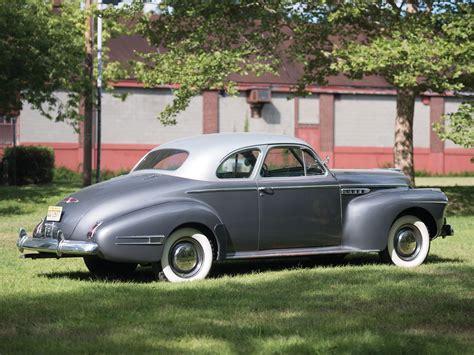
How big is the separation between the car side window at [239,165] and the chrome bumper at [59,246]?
1733 mm

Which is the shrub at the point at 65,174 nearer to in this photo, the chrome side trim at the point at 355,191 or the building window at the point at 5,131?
the building window at the point at 5,131

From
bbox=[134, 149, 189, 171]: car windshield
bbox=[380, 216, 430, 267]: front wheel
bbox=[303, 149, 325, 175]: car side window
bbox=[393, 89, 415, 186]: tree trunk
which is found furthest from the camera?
bbox=[393, 89, 415, 186]: tree trunk

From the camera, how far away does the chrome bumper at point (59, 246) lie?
30.3 ft

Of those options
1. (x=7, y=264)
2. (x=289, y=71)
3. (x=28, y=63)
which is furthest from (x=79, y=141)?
(x=7, y=264)

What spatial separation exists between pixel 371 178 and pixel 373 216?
0.69m

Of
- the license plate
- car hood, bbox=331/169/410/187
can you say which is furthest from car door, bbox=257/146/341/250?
the license plate

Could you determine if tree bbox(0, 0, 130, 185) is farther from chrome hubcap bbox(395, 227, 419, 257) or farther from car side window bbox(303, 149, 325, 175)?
chrome hubcap bbox(395, 227, 419, 257)

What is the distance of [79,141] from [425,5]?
78.5ft

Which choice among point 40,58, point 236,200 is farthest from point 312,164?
point 40,58

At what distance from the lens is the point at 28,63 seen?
969 inches

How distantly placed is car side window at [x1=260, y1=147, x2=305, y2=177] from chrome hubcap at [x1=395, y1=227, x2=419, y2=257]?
4.97ft

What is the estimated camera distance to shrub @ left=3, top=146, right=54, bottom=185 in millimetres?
32812

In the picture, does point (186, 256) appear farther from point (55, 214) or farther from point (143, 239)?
point (55, 214)

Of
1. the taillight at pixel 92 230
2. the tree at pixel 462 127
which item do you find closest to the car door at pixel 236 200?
the taillight at pixel 92 230
